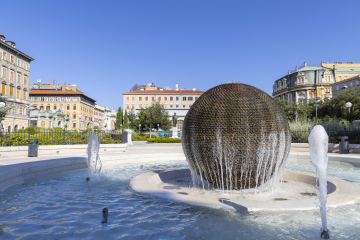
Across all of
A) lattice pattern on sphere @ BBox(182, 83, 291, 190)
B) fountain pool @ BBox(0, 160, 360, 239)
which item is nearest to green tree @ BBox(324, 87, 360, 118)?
lattice pattern on sphere @ BBox(182, 83, 291, 190)

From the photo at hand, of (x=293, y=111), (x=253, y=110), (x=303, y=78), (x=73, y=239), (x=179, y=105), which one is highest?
(x=303, y=78)

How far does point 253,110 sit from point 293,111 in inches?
2270

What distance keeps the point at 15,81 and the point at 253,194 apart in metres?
58.5

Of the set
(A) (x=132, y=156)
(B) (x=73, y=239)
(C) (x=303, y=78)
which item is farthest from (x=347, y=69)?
(B) (x=73, y=239)

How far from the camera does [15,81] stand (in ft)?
166

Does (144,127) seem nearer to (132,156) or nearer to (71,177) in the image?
(132,156)

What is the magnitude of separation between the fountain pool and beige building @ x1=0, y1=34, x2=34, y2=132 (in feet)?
156

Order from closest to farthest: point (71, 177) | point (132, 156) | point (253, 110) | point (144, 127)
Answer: point (253, 110)
point (71, 177)
point (132, 156)
point (144, 127)

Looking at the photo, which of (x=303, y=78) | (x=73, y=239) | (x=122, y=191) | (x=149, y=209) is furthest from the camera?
(x=303, y=78)

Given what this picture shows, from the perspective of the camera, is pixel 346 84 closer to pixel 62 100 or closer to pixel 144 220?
pixel 144 220

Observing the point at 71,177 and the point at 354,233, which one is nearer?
the point at 354,233

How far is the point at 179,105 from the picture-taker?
9612 cm

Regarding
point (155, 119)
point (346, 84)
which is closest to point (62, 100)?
point (155, 119)

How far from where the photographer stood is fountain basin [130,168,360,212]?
4539mm
